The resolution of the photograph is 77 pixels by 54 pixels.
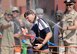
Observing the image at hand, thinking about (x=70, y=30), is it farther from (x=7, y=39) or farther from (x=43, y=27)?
(x=7, y=39)

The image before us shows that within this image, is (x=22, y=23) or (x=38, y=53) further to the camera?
(x=22, y=23)

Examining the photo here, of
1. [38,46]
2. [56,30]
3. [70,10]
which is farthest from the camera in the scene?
[56,30]

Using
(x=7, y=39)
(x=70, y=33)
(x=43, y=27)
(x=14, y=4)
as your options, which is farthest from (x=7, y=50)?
(x=14, y=4)

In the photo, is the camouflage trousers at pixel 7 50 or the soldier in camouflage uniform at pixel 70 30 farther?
the soldier in camouflage uniform at pixel 70 30

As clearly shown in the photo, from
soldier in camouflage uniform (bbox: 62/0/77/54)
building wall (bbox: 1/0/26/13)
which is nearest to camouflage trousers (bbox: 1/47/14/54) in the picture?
soldier in camouflage uniform (bbox: 62/0/77/54)

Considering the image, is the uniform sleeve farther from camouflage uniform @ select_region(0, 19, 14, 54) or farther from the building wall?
the building wall

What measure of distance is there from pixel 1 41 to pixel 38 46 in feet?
2.62

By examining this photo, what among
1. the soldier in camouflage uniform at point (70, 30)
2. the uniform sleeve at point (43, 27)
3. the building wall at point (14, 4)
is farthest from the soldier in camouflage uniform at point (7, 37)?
the building wall at point (14, 4)

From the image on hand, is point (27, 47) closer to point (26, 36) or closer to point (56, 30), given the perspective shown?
point (26, 36)

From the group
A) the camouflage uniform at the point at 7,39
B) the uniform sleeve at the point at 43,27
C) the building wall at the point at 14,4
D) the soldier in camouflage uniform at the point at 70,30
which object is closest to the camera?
the uniform sleeve at the point at 43,27

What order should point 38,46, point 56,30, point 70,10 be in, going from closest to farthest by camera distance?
1. point 38,46
2. point 70,10
3. point 56,30

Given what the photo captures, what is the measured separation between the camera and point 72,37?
9172mm

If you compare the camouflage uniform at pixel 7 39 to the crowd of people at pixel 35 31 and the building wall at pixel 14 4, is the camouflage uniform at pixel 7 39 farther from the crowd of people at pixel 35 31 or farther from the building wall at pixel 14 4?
the building wall at pixel 14 4


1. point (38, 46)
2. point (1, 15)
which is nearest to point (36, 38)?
point (38, 46)
